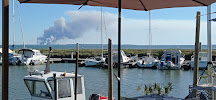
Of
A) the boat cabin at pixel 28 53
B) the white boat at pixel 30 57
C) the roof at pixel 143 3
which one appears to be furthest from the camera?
the boat cabin at pixel 28 53

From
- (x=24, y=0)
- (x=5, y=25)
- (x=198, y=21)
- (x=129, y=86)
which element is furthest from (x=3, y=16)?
(x=129, y=86)

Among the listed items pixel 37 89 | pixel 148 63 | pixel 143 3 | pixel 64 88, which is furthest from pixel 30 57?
pixel 143 3

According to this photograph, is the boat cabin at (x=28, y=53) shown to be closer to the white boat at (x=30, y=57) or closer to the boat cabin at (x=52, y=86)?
the white boat at (x=30, y=57)

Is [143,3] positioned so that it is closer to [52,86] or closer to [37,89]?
[52,86]

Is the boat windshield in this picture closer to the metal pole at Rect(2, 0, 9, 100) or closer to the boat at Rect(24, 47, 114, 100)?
the boat at Rect(24, 47, 114, 100)

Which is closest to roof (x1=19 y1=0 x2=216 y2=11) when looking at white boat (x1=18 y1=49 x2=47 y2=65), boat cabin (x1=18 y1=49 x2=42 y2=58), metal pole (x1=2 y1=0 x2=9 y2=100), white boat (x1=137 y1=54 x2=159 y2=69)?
metal pole (x1=2 y1=0 x2=9 y2=100)

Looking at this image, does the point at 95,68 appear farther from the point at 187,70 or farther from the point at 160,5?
the point at 160,5

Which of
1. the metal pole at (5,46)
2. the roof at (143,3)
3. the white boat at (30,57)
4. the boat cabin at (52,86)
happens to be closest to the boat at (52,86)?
the boat cabin at (52,86)

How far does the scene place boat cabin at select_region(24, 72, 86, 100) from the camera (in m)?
9.21

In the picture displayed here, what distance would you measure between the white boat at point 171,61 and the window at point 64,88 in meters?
36.7

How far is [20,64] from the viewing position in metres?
53.1

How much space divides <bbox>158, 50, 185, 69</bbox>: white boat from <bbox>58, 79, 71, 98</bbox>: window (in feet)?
120

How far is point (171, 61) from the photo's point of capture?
1838 inches

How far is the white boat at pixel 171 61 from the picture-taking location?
148 ft
